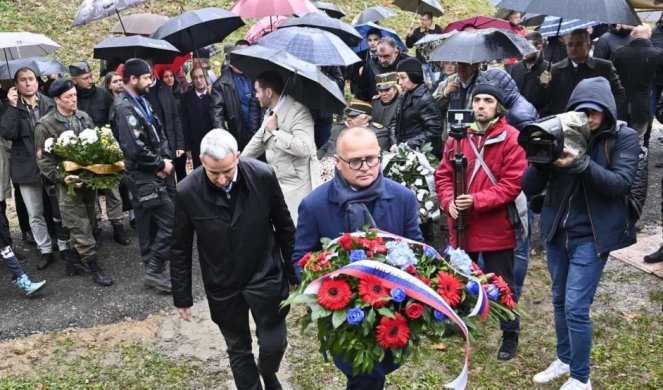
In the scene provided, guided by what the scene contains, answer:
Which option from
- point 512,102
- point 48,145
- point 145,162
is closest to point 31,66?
point 48,145

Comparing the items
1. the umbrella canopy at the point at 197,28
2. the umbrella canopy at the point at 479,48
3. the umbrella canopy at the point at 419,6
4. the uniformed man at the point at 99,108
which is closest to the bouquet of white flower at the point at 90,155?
the uniformed man at the point at 99,108

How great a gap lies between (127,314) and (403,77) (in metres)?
3.49

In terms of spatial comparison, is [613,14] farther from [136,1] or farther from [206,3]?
[206,3]

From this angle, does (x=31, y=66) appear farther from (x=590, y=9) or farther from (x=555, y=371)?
(x=555, y=371)

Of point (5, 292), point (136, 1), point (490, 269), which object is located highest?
point (136, 1)

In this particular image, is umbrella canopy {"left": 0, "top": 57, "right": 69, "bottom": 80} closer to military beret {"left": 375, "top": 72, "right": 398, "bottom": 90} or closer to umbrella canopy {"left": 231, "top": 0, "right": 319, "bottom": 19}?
umbrella canopy {"left": 231, "top": 0, "right": 319, "bottom": 19}

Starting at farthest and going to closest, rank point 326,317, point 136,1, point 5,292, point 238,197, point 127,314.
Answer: point 136,1
point 5,292
point 127,314
point 238,197
point 326,317

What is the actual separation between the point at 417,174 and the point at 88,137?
320 cm

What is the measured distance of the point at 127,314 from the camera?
6262 mm

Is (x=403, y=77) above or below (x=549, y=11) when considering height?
below

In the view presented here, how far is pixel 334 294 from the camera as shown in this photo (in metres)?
3.15

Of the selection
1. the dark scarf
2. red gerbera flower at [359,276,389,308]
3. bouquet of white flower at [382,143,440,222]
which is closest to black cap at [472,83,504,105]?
the dark scarf

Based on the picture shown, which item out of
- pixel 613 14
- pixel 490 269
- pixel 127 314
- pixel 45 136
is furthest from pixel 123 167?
pixel 613 14

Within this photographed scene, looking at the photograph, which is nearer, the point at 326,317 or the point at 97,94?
the point at 326,317
